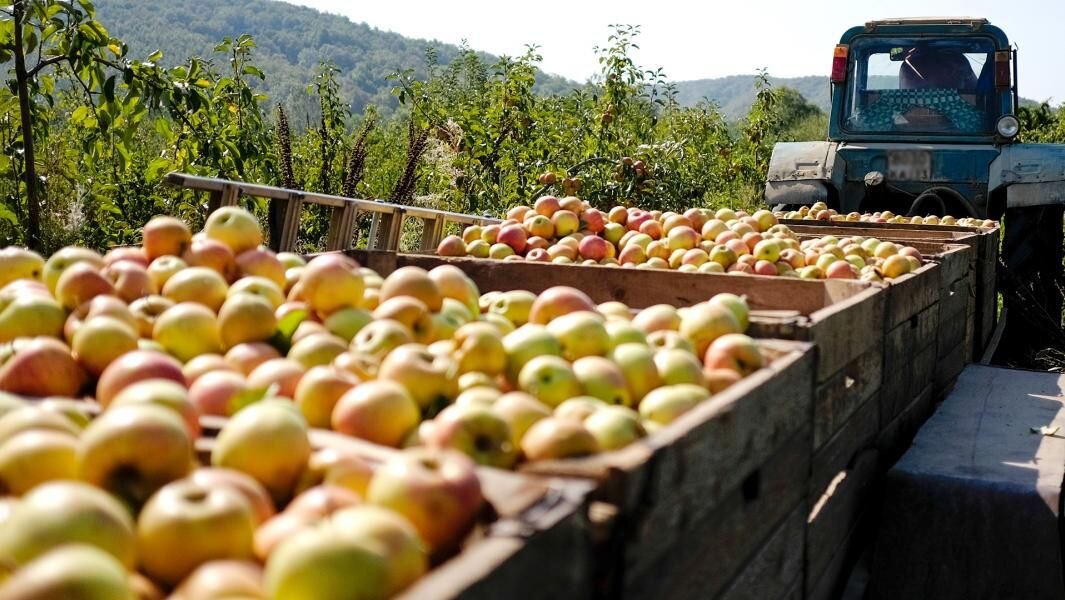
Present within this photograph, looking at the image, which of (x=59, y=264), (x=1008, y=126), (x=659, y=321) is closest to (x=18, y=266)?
(x=59, y=264)

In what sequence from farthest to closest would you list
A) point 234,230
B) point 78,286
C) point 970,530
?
point 970,530 → point 234,230 → point 78,286

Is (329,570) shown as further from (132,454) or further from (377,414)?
(377,414)

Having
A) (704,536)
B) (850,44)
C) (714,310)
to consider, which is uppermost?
(850,44)

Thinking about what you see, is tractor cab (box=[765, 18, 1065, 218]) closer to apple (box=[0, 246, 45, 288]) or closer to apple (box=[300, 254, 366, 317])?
apple (box=[300, 254, 366, 317])

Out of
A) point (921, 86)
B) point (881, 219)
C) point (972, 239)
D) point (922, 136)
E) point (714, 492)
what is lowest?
point (714, 492)

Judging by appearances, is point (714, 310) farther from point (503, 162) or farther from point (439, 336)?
point (503, 162)

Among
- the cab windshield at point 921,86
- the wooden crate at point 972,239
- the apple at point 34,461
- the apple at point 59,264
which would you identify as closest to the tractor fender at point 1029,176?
the cab windshield at point 921,86

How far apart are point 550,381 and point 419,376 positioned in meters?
0.28

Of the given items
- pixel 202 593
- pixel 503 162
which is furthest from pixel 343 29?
pixel 202 593

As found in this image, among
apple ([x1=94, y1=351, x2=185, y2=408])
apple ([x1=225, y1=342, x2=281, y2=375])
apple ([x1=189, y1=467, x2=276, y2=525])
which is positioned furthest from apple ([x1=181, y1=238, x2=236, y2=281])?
apple ([x1=189, y1=467, x2=276, y2=525])

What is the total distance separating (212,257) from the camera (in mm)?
2432

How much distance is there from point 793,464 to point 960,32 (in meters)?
6.87

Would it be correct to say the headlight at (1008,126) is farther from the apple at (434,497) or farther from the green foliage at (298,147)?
the apple at (434,497)

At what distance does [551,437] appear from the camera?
1441mm
